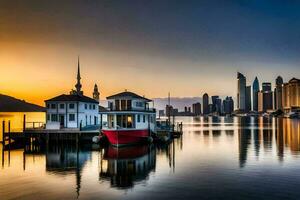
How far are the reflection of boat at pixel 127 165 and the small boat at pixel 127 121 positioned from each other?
6.84 feet

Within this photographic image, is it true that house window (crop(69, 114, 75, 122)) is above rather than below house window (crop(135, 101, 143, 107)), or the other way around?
below

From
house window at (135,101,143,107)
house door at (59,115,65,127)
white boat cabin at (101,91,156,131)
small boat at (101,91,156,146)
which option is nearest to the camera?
small boat at (101,91,156,146)

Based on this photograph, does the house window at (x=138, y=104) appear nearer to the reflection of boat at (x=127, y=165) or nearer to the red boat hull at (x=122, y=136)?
the red boat hull at (x=122, y=136)

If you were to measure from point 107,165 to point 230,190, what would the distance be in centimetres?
2006

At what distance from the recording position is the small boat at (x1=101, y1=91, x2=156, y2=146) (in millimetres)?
62312

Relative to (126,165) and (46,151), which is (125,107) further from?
(126,165)

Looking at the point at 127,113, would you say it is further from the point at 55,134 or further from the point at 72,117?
the point at 55,134

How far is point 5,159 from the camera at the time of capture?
52531 millimetres

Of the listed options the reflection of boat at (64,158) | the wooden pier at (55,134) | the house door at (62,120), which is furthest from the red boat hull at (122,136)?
the house door at (62,120)

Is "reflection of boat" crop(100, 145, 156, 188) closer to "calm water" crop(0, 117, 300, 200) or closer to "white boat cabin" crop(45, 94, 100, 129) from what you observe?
"calm water" crop(0, 117, 300, 200)

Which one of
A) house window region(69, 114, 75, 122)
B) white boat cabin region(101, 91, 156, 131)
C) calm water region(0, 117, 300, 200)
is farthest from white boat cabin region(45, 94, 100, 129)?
calm water region(0, 117, 300, 200)

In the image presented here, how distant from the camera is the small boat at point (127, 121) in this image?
6231 cm

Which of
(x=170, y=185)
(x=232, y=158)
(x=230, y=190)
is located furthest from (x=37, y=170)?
(x=232, y=158)

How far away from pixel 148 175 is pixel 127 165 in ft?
24.4
